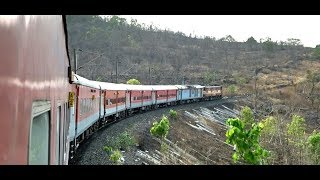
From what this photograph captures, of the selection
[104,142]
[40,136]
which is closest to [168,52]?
[104,142]

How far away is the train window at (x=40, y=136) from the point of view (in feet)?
8.90

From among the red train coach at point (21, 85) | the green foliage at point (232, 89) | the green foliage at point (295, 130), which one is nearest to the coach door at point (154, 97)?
the green foliage at point (295, 130)

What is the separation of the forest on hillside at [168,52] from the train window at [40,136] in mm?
77605

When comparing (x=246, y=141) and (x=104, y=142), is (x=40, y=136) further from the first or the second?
(x=246, y=141)

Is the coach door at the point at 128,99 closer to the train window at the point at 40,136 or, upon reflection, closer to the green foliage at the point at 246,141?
the green foliage at the point at 246,141

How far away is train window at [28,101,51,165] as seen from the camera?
2.71 metres

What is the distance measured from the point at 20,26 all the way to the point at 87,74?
7612 cm

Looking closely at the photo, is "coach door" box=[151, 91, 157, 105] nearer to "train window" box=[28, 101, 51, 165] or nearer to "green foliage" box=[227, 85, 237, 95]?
"train window" box=[28, 101, 51, 165]

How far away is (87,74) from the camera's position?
77.1 meters

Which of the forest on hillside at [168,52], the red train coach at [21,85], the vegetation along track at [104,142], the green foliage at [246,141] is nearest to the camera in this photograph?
the red train coach at [21,85]

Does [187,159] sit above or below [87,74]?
below

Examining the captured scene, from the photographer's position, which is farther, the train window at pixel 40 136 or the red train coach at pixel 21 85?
the train window at pixel 40 136
